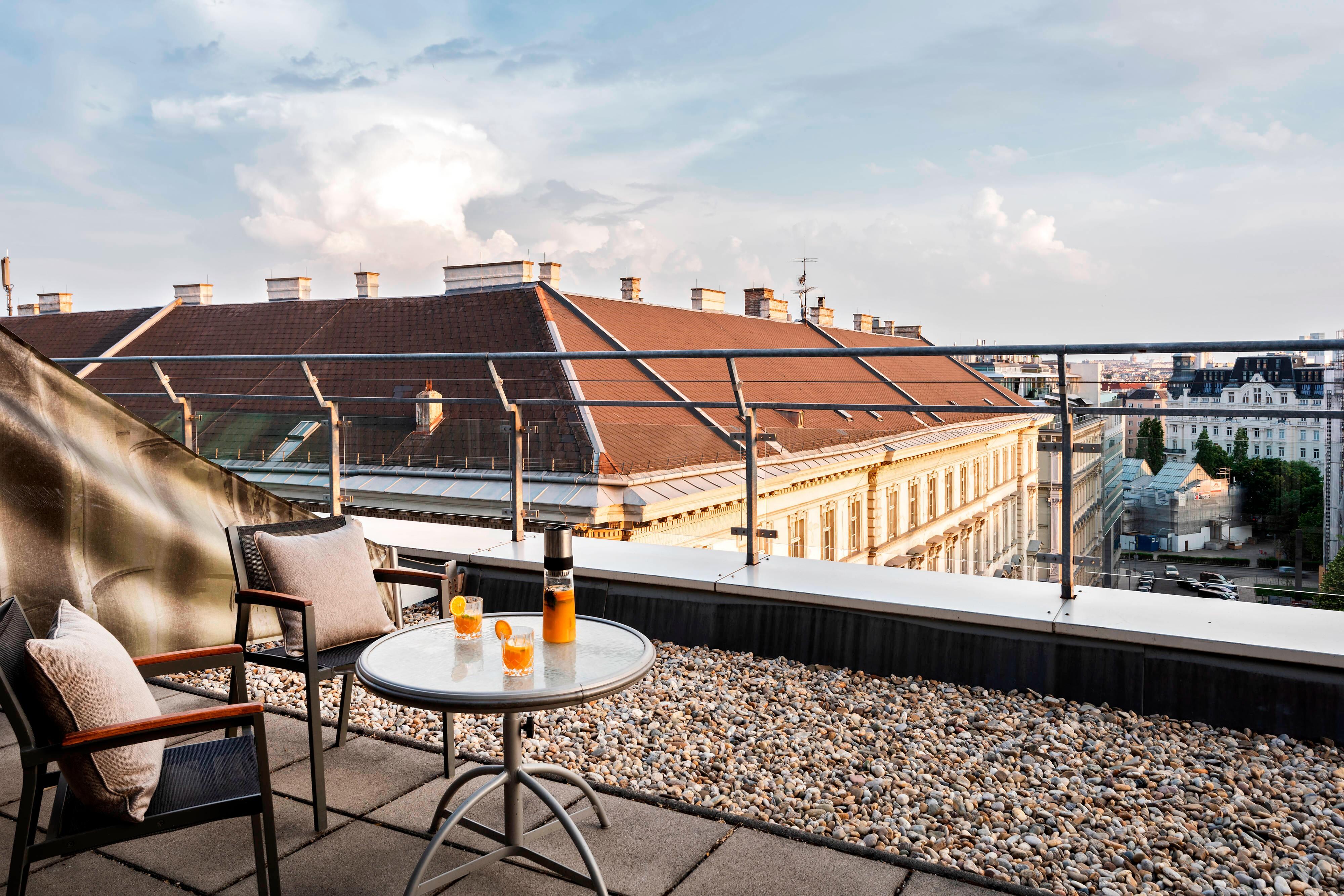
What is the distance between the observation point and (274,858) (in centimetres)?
220

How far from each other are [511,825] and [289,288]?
37685mm

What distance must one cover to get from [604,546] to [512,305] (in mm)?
20250

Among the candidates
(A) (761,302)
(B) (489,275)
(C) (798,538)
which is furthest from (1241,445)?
(A) (761,302)

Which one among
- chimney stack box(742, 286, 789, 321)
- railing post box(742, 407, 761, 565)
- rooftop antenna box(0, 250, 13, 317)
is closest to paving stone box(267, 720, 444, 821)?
railing post box(742, 407, 761, 565)

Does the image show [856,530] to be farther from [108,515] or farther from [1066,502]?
[108,515]

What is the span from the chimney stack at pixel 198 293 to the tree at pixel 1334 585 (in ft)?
138

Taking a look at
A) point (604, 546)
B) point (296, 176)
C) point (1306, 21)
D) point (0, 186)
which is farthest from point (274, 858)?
point (296, 176)

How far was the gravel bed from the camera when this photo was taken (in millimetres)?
2705

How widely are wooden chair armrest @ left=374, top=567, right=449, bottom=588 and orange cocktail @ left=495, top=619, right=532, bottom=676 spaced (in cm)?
125

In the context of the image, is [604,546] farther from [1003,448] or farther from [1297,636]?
[1297,636]

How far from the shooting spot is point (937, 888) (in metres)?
2.44

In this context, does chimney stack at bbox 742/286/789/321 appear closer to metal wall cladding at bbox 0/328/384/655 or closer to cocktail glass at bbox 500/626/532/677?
metal wall cladding at bbox 0/328/384/655

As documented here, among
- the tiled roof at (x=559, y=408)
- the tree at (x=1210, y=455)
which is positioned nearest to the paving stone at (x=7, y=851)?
the tiled roof at (x=559, y=408)

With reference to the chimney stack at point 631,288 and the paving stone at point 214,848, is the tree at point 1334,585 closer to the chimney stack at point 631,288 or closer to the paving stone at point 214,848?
the paving stone at point 214,848
